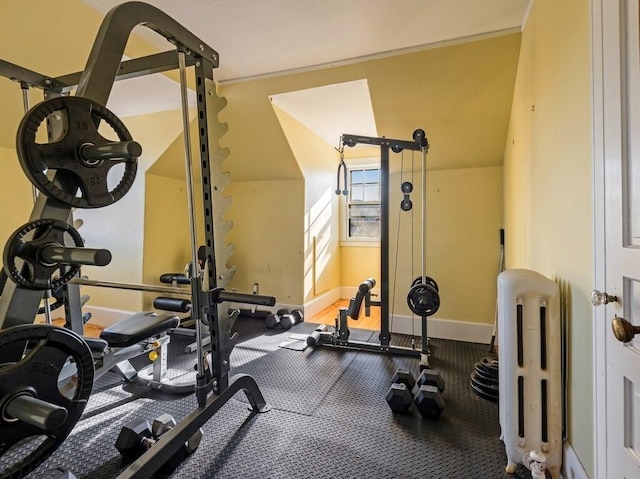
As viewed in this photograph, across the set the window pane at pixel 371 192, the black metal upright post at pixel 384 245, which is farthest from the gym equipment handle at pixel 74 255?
the window pane at pixel 371 192

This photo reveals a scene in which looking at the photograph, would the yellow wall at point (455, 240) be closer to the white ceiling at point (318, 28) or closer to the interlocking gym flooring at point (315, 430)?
the interlocking gym flooring at point (315, 430)

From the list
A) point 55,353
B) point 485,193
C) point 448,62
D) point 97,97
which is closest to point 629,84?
point 97,97

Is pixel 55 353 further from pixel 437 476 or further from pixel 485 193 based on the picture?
pixel 485 193

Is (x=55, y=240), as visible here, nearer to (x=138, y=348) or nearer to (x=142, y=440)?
(x=142, y=440)

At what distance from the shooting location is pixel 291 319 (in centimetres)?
359

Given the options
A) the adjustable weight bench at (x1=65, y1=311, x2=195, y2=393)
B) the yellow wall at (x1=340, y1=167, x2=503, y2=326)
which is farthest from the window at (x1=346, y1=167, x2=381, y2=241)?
the adjustable weight bench at (x1=65, y1=311, x2=195, y2=393)

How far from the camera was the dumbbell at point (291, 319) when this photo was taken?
354 centimetres

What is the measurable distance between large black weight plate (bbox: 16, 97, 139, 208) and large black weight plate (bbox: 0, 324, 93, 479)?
0.30 m

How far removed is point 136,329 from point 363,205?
3757 millimetres

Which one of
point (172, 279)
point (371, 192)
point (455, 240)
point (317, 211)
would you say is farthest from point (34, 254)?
point (371, 192)

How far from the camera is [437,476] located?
1.42 metres

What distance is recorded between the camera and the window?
4.95m

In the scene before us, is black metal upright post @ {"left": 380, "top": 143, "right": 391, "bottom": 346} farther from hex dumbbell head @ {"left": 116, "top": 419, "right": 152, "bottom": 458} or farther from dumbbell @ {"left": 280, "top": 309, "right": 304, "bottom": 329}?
hex dumbbell head @ {"left": 116, "top": 419, "right": 152, "bottom": 458}

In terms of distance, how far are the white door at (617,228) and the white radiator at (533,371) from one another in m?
0.36
